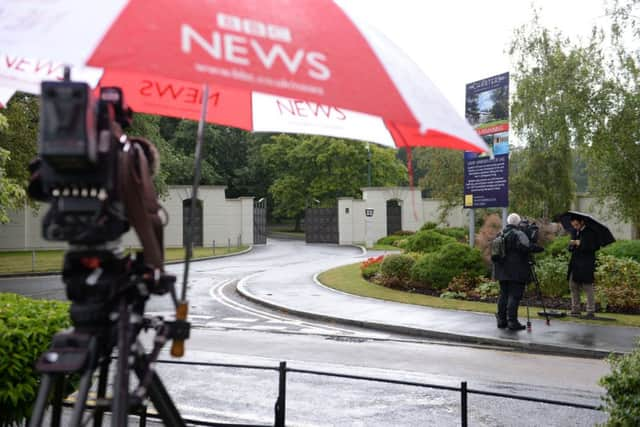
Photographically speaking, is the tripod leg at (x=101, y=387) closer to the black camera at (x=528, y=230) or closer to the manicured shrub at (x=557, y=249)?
the black camera at (x=528, y=230)

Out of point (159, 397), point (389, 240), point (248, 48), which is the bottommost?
point (389, 240)

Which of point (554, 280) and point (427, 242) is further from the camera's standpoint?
point (427, 242)

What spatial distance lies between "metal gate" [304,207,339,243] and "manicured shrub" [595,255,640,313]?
35.2 metres

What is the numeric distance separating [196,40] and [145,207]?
79 centimetres

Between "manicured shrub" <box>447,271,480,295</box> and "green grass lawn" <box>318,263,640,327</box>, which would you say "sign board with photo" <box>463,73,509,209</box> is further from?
"green grass lawn" <box>318,263,640,327</box>

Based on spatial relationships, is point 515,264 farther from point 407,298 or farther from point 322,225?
point 322,225

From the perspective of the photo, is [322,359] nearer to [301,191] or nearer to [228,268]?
[228,268]

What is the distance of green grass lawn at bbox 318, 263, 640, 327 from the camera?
1347 centimetres

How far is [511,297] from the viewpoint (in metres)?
12.3

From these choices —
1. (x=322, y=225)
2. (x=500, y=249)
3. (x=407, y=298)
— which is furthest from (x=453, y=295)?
(x=322, y=225)

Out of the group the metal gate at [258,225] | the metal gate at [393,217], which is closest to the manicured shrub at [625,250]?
the metal gate at [258,225]

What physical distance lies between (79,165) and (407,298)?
15262 mm

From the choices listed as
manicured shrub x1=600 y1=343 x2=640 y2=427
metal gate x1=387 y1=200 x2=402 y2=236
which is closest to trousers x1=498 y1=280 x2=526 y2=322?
manicured shrub x1=600 y1=343 x2=640 y2=427

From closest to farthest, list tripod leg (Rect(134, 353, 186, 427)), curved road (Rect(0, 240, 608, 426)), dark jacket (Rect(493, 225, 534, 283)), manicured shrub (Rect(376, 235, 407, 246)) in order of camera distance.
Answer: tripod leg (Rect(134, 353, 186, 427)), curved road (Rect(0, 240, 608, 426)), dark jacket (Rect(493, 225, 534, 283)), manicured shrub (Rect(376, 235, 407, 246))
